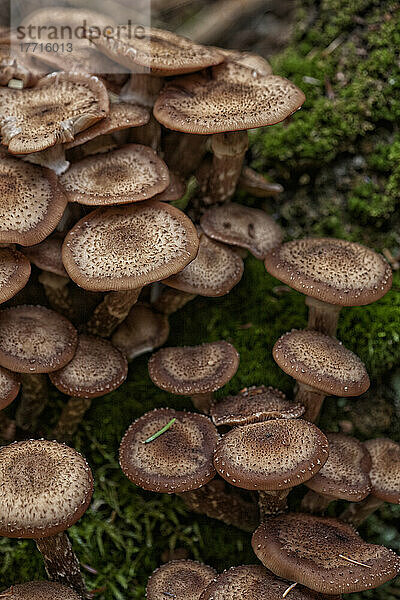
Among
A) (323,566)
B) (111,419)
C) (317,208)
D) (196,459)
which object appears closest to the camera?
(323,566)

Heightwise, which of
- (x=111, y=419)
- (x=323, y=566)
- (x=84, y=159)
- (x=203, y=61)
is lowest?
(x=111, y=419)

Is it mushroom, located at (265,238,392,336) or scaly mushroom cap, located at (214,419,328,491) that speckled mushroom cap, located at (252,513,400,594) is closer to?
scaly mushroom cap, located at (214,419,328,491)

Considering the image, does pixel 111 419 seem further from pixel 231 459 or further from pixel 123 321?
pixel 231 459

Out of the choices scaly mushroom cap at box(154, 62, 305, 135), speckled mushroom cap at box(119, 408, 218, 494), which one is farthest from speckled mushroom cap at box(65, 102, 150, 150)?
speckled mushroom cap at box(119, 408, 218, 494)

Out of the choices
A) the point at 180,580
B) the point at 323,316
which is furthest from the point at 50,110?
the point at 180,580

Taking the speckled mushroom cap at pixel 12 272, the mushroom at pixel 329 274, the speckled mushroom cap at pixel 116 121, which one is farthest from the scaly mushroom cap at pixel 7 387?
the mushroom at pixel 329 274

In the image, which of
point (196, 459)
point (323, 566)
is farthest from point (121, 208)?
point (323, 566)
